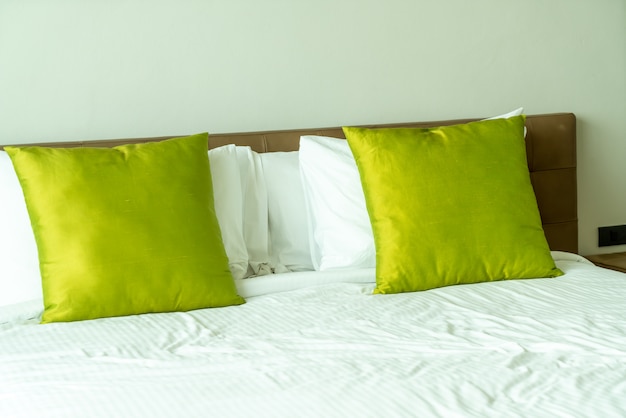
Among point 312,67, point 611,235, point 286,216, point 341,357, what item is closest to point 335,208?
point 286,216

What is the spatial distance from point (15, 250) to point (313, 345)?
0.87 metres

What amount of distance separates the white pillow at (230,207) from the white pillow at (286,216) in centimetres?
13

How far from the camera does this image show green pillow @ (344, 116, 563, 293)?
2.14m

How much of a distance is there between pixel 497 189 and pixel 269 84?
88cm

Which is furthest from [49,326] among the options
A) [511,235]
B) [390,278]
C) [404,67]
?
[404,67]

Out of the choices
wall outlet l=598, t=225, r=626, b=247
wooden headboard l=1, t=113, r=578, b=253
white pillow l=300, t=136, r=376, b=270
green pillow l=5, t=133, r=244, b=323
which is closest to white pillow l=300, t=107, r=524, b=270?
white pillow l=300, t=136, r=376, b=270

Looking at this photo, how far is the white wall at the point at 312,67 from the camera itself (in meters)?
2.47

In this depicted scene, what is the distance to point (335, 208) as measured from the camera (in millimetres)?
2340

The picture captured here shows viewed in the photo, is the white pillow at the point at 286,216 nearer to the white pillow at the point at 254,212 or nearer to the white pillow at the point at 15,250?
the white pillow at the point at 254,212

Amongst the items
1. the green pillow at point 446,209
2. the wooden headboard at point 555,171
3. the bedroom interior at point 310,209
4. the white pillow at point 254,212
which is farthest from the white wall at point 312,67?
the green pillow at point 446,209

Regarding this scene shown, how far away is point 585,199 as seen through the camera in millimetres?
3088

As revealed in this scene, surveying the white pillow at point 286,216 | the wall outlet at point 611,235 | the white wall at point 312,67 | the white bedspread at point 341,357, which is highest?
the white wall at point 312,67

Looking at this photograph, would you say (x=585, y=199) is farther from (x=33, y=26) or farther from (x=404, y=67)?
(x=33, y=26)

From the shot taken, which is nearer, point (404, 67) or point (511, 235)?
point (511, 235)
